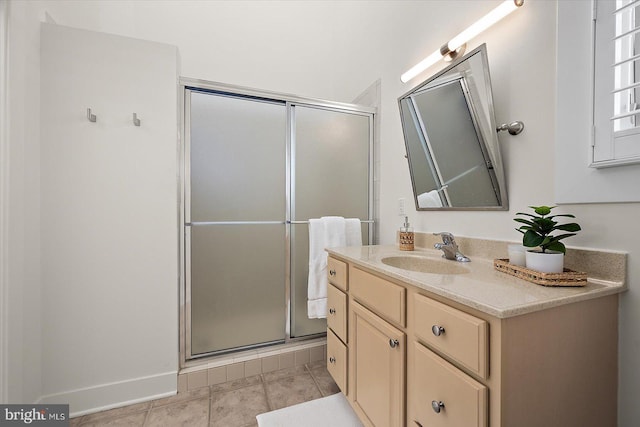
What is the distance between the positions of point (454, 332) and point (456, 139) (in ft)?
3.11

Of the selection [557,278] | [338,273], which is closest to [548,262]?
[557,278]

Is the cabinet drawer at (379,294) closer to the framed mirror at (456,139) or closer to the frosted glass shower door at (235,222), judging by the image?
the framed mirror at (456,139)

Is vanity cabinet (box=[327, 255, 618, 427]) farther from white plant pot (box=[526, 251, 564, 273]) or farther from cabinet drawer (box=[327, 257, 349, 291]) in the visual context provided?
cabinet drawer (box=[327, 257, 349, 291])

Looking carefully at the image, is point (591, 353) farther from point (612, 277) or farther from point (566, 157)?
point (566, 157)

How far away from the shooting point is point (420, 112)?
1426mm

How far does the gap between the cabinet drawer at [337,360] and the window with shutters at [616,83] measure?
125cm

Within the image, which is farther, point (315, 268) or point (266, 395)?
point (315, 268)

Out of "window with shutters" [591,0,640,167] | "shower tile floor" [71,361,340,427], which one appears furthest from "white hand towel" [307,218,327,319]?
"window with shutters" [591,0,640,167]

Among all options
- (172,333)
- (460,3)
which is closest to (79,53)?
(172,333)

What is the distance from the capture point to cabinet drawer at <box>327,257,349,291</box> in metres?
1.27

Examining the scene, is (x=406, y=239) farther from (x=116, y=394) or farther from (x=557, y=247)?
(x=116, y=394)

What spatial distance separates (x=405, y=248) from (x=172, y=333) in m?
1.48

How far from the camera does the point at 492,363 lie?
0.56m

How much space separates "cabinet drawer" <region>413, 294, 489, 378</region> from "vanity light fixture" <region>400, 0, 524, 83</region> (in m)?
1.15
